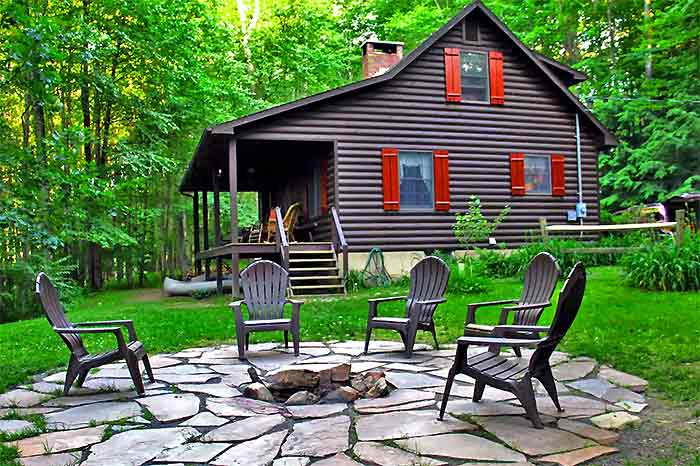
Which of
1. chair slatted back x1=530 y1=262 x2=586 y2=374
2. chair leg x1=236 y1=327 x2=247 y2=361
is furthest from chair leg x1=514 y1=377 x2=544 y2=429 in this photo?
chair leg x1=236 y1=327 x2=247 y2=361

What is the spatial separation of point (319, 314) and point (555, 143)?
849 cm

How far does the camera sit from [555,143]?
1490 centimetres

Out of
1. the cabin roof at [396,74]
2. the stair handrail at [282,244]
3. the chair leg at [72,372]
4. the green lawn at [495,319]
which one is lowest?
the green lawn at [495,319]

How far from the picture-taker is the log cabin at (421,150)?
12.9 metres

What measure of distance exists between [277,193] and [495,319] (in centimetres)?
1153

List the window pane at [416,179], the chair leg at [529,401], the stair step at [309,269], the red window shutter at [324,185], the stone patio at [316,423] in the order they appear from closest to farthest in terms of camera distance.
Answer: the stone patio at [316,423] → the chair leg at [529,401] → the stair step at [309,269] → the window pane at [416,179] → the red window shutter at [324,185]

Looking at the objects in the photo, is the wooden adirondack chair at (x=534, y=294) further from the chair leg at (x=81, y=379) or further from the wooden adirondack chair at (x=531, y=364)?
the chair leg at (x=81, y=379)

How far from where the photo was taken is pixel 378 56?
49.9 ft

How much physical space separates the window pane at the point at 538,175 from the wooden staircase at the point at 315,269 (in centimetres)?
506

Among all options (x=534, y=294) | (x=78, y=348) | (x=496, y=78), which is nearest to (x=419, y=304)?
(x=534, y=294)

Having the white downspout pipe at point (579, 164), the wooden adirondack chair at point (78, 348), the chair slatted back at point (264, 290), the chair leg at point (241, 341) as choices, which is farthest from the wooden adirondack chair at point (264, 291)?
the white downspout pipe at point (579, 164)

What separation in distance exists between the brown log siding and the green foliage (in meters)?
0.28

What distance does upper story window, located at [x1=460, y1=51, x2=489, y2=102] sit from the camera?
14281 mm

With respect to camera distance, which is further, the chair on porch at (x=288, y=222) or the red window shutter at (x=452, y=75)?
the chair on porch at (x=288, y=222)
